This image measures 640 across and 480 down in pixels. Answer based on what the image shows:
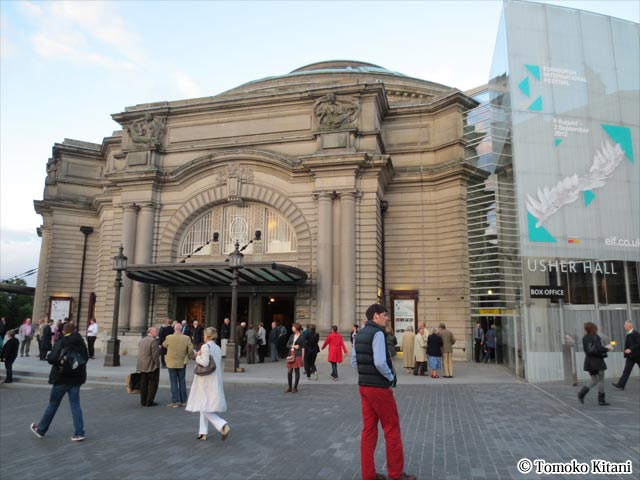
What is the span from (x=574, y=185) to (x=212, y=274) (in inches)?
615

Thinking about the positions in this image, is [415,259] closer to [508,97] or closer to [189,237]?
[508,97]

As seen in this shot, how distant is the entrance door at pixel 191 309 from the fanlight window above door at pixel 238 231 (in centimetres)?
256

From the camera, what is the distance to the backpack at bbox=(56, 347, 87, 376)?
26.5 ft

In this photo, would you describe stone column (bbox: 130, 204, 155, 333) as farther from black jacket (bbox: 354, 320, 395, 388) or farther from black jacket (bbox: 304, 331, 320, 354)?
black jacket (bbox: 354, 320, 395, 388)

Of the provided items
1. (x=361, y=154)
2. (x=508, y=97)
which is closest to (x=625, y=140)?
(x=508, y=97)

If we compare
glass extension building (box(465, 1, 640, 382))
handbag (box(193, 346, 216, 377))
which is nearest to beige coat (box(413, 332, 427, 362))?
glass extension building (box(465, 1, 640, 382))

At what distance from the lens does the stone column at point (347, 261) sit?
2234 centimetres

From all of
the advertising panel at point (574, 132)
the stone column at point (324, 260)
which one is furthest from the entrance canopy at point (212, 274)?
the advertising panel at point (574, 132)

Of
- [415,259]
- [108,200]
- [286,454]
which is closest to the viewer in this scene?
[286,454]

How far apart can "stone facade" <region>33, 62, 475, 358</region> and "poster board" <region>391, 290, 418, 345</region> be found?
402 mm

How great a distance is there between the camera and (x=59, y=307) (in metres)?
32.3

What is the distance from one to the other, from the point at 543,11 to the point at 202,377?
1827 centimetres

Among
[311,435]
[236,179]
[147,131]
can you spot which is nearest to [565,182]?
[311,435]

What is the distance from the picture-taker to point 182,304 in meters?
26.6
